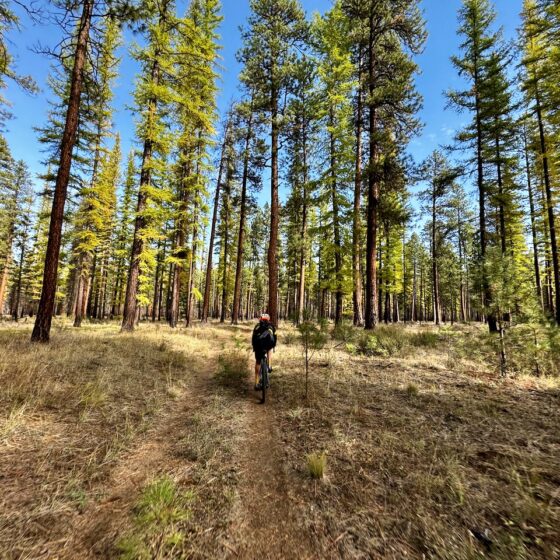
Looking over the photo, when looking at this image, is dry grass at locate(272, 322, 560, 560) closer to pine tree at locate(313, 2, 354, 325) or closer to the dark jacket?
the dark jacket

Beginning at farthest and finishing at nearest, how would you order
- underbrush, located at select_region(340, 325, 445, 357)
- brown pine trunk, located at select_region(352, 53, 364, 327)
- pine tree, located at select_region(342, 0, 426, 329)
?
brown pine trunk, located at select_region(352, 53, 364, 327)
pine tree, located at select_region(342, 0, 426, 329)
underbrush, located at select_region(340, 325, 445, 357)

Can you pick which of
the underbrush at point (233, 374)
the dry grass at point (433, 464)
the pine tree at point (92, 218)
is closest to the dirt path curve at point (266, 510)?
the dry grass at point (433, 464)

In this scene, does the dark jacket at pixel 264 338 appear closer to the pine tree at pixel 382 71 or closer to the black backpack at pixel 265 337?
the black backpack at pixel 265 337

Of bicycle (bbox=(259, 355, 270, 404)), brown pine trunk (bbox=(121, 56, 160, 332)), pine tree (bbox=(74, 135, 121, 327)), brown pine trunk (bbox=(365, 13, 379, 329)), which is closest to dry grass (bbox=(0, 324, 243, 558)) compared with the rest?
bicycle (bbox=(259, 355, 270, 404))

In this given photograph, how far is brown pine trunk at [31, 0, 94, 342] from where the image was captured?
8438 millimetres

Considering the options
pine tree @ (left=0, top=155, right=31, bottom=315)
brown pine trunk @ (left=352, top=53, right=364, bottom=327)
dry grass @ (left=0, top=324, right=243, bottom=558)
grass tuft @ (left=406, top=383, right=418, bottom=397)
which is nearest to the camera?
dry grass @ (left=0, top=324, right=243, bottom=558)

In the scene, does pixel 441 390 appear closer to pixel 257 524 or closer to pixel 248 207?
pixel 257 524

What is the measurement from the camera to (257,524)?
2945mm

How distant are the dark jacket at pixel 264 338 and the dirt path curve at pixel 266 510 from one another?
2.56m

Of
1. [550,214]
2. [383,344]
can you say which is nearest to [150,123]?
[383,344]

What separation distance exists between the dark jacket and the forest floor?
1188 mm

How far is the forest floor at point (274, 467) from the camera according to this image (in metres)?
2.62

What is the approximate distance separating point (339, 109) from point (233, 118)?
10.2 meters

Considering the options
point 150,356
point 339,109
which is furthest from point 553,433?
point 339,109
